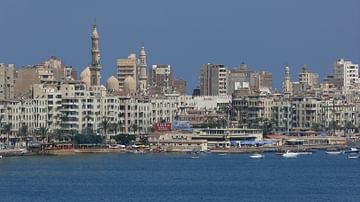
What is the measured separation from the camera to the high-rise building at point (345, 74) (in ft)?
594

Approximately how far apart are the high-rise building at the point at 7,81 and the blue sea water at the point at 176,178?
1941cm

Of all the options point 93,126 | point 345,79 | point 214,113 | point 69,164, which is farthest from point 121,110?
point 345,79

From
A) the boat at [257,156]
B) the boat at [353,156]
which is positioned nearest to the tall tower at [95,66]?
the boat at [257,156]

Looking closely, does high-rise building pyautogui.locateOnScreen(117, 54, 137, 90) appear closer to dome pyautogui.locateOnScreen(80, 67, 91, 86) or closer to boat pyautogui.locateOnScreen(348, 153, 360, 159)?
dome pyautogui.locateOnScreen(80, 67, 91, 86)

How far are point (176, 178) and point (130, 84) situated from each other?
2477 inches

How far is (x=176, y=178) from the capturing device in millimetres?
84125

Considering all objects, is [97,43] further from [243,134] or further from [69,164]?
[69,164]

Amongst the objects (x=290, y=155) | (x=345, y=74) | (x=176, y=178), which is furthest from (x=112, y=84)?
(x=176, y=178)

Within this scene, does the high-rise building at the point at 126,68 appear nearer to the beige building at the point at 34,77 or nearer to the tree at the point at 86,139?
the beige building at the point at 34,77

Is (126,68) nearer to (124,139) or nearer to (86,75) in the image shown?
(86,75)

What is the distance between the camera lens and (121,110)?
13312cm

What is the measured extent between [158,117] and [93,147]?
17.5 metres

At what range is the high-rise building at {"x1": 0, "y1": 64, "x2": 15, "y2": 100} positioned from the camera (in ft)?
436

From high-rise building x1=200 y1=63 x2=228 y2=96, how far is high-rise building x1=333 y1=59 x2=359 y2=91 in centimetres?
1352
